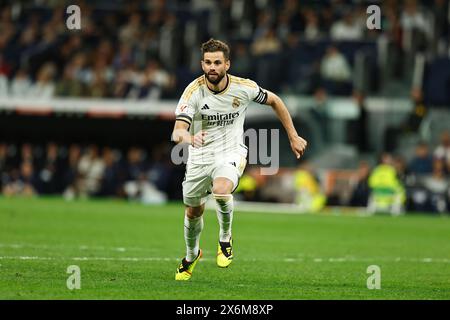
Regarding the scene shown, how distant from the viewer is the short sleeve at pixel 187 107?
10.8 m

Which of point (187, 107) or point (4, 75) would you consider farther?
point (4, 75)

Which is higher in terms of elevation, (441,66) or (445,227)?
(441,66)

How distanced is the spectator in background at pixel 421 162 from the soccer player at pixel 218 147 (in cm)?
1632

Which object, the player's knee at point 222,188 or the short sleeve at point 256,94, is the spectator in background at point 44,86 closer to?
the short sleeve at point 256,94

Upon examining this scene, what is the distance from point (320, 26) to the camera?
30547 mm

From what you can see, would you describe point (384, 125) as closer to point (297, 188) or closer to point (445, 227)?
point (297, 188)

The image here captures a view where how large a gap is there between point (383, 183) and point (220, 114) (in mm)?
15723

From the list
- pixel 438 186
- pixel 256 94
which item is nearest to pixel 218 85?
pixel 256 94

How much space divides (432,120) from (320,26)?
185 inches

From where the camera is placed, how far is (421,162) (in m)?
27.4

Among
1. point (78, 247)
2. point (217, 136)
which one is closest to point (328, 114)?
point (78, 247)

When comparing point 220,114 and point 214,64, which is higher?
point 214,64

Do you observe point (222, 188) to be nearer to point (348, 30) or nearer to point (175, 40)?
point (348, 30)

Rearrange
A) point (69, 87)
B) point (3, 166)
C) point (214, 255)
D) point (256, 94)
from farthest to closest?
1. point (3, 166)
2. point (69, 87)
3. point (214, 255)
4. point (256, 94)
